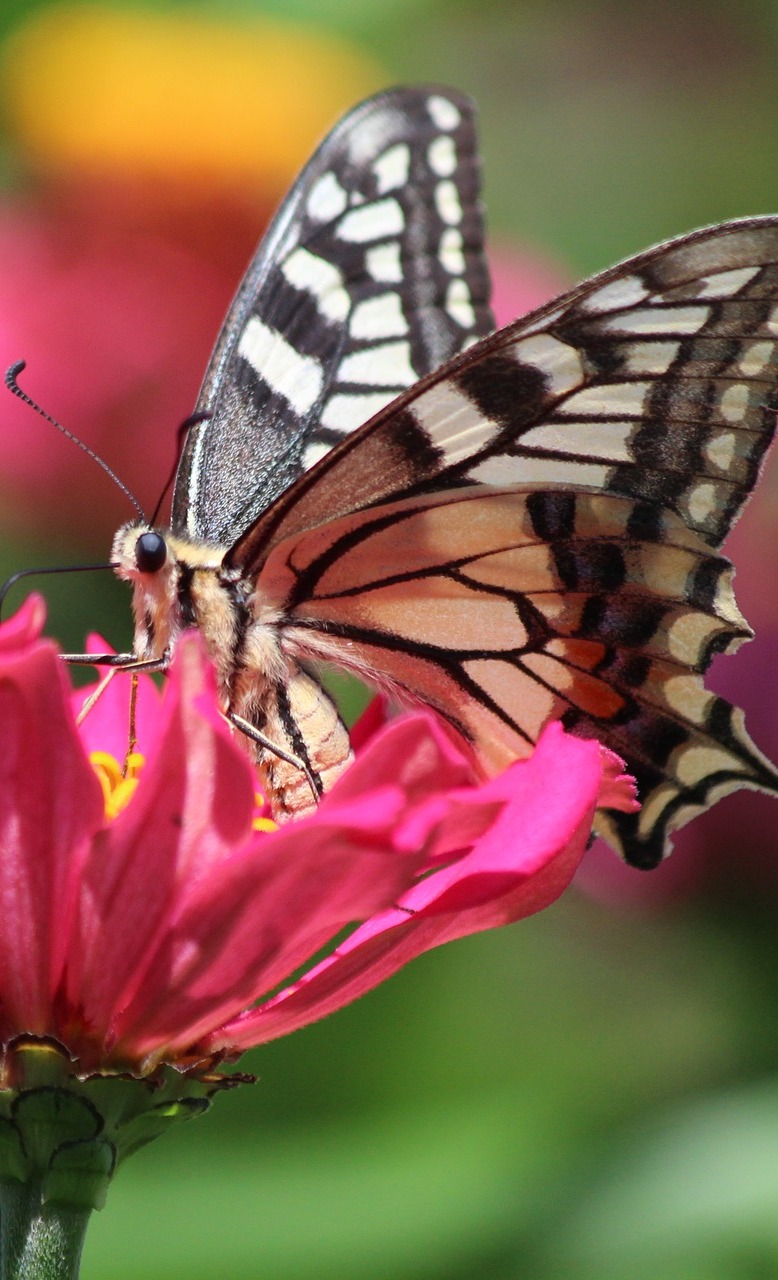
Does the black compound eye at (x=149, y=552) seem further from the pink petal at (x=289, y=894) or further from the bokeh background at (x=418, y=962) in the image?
the bokeh background at (x=418, y=962)

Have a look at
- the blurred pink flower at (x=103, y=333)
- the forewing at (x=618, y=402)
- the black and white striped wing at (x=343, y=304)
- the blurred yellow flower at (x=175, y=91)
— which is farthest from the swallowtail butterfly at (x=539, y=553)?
the blurred yellow flower at (x=175, y=91)

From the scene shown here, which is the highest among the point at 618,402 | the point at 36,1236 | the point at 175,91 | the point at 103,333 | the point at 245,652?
the point at 175,91

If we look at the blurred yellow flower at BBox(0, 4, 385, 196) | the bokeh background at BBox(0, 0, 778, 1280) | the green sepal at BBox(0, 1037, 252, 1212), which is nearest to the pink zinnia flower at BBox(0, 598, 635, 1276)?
the green sepal at BBox(0, 1037, 252, 1212)

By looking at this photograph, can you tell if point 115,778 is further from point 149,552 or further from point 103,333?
point 103,333

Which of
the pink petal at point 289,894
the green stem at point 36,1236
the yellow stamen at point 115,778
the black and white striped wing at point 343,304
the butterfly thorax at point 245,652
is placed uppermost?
the black and white striped wing at point 343,304

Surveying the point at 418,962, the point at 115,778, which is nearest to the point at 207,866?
the point at 115,778

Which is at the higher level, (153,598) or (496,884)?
(153,598)

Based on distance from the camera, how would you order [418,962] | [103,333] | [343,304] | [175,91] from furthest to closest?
[175,91]
[103,333]
[418,962]
[343,304]

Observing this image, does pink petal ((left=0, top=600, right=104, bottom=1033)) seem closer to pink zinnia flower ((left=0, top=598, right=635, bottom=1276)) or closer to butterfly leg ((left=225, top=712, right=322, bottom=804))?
pink zinnia flower ((left=0, top=598, right=635, bottom=1276))
